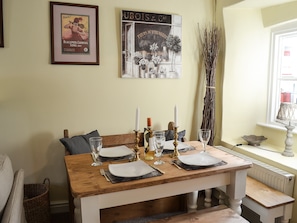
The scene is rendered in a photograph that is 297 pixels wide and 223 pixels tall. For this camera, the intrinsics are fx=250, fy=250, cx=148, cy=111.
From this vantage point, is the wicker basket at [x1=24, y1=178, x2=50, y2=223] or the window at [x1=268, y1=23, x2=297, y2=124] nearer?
the wicker basket at [x1=24, y1=178, x2=50, y2=223]

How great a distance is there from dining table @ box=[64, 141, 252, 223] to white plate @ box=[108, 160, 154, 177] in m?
0.04

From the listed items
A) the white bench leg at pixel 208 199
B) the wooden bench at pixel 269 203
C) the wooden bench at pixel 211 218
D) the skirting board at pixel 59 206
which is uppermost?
the wooden bench at pixel 211 218

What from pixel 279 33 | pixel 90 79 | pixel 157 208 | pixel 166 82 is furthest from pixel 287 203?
pixel 90 79

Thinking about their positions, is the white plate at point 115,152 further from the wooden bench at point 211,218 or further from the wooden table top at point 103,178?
the wooden bench at point 211,218

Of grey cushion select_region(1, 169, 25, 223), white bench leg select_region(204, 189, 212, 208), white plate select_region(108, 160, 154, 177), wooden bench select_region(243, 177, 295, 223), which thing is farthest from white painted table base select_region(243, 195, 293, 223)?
grey cushion select_region(1, 169, 25, 223)

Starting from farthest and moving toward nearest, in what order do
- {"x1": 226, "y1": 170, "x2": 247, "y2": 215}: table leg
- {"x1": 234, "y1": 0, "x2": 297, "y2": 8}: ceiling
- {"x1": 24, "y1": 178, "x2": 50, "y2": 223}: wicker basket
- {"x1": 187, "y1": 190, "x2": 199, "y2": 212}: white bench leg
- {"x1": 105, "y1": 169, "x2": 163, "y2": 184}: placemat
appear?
{"x1": 234, "y1": 0, "x2": 297, "y2": 8}: ceiling < {"x1": 187, "y1": 190, "x2": 199, "y2": 212}: white bench leg < {"x1": 24, "y1": 178, "x2": 50, "y2": 223}: wicker basket < {"x1": 226, "y1": 170, "x2": 247, "y2": 215}: table leg < {"x1": 105, "y1": 169, "x2": 163, "y2": 184}: placemat

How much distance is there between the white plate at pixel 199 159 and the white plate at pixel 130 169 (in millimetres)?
257

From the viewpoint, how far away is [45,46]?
7.58ft

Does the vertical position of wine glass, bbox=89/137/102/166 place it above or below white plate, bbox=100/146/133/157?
above

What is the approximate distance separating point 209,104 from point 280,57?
37.6 inches

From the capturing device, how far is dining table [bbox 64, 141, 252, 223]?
4.23 feet

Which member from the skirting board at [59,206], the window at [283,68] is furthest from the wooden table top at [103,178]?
the window at [283,68]

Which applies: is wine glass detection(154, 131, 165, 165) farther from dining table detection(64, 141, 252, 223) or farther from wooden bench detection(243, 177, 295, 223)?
wooden bench detection(243, 177, 295, 223)

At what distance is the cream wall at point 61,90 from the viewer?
7.39 feet
